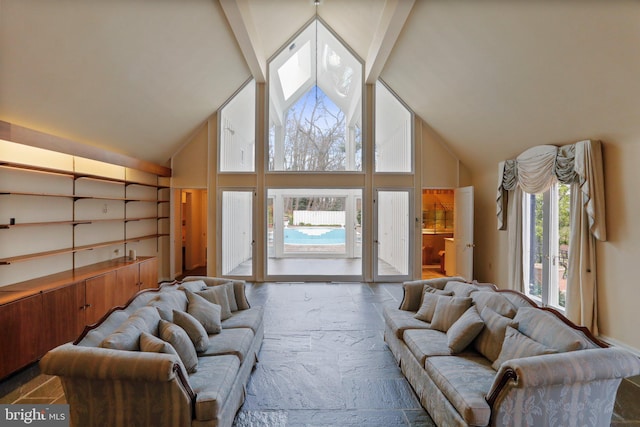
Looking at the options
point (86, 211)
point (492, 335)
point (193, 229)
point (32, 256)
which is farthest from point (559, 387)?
point (193, 229)

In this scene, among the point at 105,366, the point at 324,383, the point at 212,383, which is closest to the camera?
the point at 105,366

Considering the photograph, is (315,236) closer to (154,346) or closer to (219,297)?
(219,297)

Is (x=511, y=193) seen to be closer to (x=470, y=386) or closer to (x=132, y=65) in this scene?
(x=470, y=386)

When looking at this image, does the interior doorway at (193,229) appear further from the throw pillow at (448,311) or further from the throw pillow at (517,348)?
the throw pillow at (517,348)

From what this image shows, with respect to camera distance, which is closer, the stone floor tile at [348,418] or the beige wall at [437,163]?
the stone floor tile at [348,418]

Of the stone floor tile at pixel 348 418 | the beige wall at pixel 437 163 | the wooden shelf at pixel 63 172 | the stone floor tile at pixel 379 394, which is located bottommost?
the stone floor tile at pixel 348 418

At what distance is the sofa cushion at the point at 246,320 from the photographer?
298 cm

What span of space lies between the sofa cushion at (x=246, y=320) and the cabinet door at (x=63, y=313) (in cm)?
184

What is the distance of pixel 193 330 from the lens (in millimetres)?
2404

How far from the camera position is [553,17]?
294 cm

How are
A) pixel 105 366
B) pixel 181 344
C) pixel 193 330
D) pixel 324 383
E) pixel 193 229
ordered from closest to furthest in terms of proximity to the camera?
pixel 105 366
pixel 181 344
pixel 193 330
pixel 324 383
pixel 193 229

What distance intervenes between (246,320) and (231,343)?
529 mm

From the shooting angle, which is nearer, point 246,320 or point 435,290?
point 246,320

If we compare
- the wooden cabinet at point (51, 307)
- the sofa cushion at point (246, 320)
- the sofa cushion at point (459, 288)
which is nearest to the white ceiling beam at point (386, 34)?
the sofa cushion at point (459, 288)
